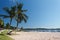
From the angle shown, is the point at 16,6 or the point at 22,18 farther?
the point at 22,18

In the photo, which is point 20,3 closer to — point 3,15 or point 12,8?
point 12,8

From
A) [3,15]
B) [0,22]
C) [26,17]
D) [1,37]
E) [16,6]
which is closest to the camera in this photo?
[1,37]

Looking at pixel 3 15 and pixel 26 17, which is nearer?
pixel 3 15

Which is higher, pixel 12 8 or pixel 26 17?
pixel 12 8

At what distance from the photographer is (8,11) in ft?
118

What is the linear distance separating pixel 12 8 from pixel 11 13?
3.98ft

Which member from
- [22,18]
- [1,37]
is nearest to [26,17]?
[22,18]

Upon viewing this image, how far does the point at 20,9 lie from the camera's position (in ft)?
115

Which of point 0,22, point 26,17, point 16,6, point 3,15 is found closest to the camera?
point 0,22

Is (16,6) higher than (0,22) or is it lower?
higher

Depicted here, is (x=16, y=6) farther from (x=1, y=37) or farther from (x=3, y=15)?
(x=1, y=37)

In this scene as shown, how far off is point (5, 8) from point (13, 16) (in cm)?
275

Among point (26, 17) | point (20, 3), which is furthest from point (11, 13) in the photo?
point (26, 17)

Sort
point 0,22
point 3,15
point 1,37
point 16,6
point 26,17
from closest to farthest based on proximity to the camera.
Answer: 1. point 1,37
2. point 0,22
3. point 16,6
4. point 3,15
5. point 26,17
